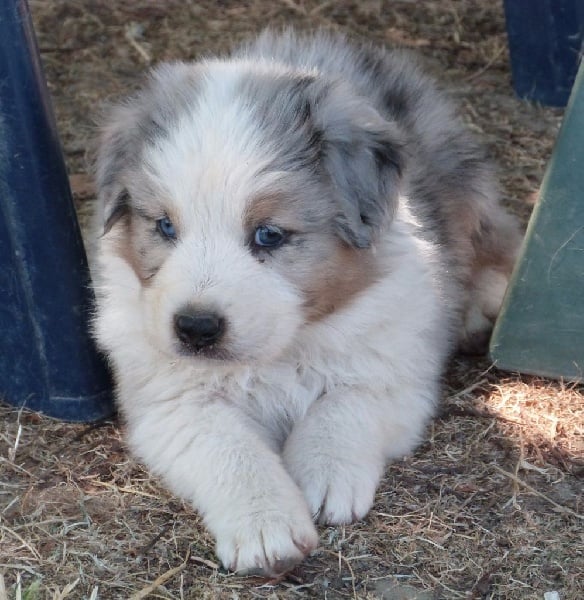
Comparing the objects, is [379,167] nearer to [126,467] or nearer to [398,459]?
[398,459]

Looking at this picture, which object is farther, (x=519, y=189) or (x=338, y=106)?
(x=519, y=189)

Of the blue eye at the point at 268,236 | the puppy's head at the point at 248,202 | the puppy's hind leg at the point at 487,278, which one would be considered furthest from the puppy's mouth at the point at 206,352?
the puppy's hind leg at the point at 487,278

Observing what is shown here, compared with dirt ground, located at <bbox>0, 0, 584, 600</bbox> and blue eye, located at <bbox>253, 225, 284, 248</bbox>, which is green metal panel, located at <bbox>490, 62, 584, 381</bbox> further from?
blue eye, located at <bbox>253, 225, 284, 248</bbox>

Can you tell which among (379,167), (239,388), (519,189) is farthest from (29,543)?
(519,189)

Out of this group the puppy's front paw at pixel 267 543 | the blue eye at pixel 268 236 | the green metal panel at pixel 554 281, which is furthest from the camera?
the green metal panel at pixel 554 281

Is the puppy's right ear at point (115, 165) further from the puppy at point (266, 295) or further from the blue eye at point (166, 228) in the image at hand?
the blue eye at point (166, 228)

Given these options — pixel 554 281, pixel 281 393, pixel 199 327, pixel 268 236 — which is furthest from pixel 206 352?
pixel 554 281
